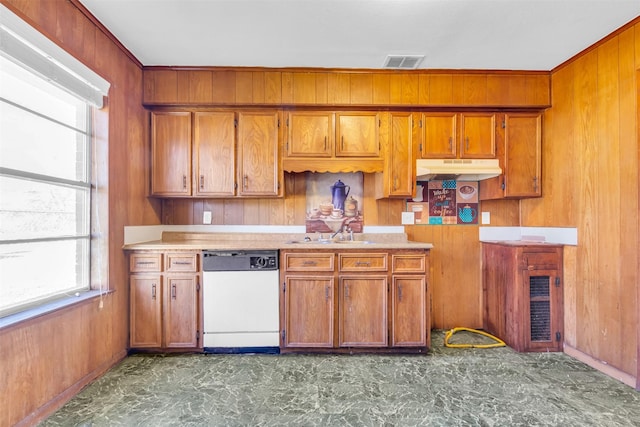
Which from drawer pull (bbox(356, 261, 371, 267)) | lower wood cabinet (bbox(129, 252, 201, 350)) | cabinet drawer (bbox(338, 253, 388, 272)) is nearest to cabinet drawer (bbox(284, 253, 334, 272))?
cabinet drawer (bbox(338, 253, 388, 272))

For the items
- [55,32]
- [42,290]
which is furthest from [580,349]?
[55,32]

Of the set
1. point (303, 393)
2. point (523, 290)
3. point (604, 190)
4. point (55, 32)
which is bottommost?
point (303, 393)

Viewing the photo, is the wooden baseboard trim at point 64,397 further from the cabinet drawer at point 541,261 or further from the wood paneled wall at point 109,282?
the cabinet drawer at point 541,261

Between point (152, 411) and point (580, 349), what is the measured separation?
3363 mm

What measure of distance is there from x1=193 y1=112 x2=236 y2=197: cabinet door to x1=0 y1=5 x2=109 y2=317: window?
0.78 meters

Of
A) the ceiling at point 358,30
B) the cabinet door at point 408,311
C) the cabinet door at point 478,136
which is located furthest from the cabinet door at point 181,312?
the cabinet door at point 478,136

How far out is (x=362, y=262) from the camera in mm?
2615

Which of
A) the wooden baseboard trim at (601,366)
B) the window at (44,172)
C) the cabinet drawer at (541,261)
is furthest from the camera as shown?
the cabinet drawer at (541,261)

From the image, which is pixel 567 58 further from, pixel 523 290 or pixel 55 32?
pixel 55 32

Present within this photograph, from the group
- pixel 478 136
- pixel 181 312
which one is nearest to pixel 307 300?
pixel 181 312

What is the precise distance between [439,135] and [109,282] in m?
3.20

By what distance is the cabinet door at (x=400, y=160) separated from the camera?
2.91 m

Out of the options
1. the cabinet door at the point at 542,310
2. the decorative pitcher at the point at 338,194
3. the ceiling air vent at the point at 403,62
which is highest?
the ceiling air vent at the point at 403,62

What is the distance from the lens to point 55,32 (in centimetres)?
187
